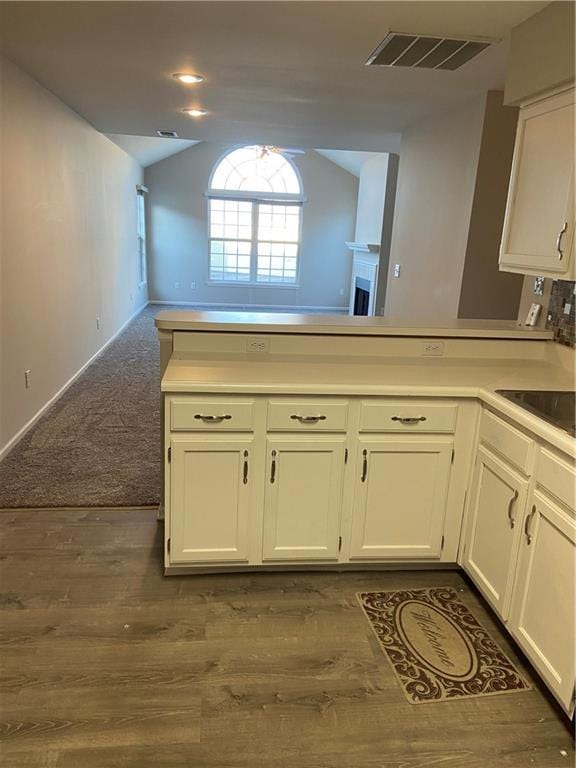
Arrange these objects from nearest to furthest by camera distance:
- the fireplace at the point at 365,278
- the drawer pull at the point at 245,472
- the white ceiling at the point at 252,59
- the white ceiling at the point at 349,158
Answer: the drawer pull at the point at 245,472 < the white ceiling at the point at 252,59 < the fireplace at the point at 365,278 < the white ceiling at the point at 349,158

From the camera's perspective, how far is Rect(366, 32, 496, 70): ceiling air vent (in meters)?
2.65

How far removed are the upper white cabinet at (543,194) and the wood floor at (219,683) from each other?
4.76ft

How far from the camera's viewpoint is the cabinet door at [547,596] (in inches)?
67.9

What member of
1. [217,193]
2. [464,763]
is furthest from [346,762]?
[217,193]

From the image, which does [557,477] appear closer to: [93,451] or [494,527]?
[494,527]

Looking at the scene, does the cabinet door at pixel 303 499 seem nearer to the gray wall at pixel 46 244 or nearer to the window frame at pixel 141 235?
the gray wall at pixel 46 244

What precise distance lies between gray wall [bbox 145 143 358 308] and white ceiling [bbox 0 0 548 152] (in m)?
5.82

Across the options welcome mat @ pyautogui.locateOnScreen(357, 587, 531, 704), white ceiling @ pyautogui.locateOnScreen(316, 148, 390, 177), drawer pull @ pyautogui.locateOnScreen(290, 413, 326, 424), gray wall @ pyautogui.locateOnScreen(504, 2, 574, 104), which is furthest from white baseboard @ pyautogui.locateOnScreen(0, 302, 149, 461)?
white ceiling @ pyautogui.locateOnScreen(316, 148, 390, 177)

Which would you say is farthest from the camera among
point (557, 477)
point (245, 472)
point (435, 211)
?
point (435, 211)

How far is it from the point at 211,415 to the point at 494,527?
47.1 inches

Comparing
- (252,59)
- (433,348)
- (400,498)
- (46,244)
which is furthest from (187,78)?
(400,498)

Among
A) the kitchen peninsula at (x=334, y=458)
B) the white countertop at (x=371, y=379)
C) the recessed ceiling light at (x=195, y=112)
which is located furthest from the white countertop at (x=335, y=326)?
the recessed ceiling light at (x=195, y=112)

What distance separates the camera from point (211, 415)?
88.2 inches

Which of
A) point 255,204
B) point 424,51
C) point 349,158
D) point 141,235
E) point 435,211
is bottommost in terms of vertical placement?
point 141,235
